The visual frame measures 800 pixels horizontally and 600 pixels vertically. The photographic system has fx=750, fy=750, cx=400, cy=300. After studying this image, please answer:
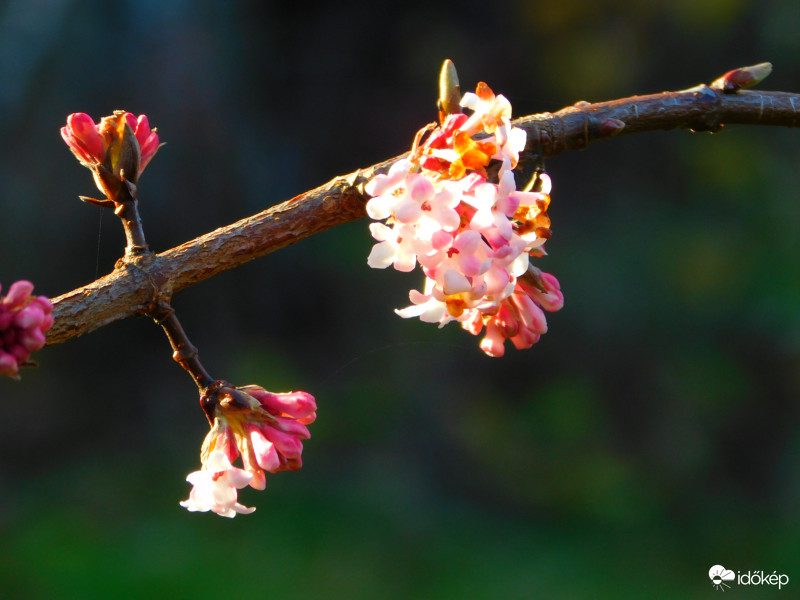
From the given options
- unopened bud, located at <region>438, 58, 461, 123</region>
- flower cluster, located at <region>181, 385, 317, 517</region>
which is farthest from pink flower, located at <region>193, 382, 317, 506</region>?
unopened bud, located at <region>438, 58, 461, 123</region>

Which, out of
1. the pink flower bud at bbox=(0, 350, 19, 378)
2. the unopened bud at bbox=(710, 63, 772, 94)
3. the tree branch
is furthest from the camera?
the unopened bud at bbox=(710, 63, 772, 94)

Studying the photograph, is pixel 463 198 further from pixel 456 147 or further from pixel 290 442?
pixel 290 442

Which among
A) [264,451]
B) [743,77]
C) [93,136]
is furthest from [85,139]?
[743,77]

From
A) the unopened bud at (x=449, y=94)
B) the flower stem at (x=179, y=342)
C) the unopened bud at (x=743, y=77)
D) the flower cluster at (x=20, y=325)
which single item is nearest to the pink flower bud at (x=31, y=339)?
the flower cluster at (x=20, y=325)

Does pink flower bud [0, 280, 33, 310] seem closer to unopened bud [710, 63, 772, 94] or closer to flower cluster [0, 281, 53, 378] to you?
flower cluster [0, 281, 53, 378]

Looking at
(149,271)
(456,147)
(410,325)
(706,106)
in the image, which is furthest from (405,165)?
(410,325)

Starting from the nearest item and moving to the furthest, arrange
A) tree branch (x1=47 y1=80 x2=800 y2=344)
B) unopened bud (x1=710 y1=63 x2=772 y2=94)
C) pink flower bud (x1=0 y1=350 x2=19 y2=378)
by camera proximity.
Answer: pink flower bud (x1=0 y1=350 x2=19 y2=378), tree branch (x1=47 y1=80 x2=800 y2=344), unopened bud (x1=710 y1=63 x2=772 y2=94)
